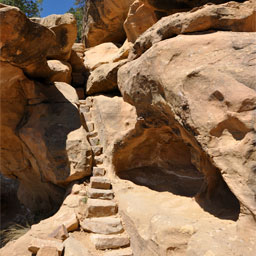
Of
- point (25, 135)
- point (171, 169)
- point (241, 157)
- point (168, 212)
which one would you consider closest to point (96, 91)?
point (25, 135)

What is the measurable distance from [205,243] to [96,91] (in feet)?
15.7

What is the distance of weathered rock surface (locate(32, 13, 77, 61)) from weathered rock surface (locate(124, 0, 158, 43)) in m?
1.65

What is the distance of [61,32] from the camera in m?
6.88

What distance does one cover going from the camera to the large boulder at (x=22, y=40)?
12.1 feet

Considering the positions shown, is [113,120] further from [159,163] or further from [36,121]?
[36,121]

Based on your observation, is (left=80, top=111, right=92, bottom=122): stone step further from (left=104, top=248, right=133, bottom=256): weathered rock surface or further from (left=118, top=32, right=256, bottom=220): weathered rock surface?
(left=104, top=248, right=133, bottom=256): weathered rock surface

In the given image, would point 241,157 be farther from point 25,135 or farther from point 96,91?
point 96,91

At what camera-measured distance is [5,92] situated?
484 cm

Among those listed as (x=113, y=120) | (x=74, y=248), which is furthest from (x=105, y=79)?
(x=74, y=248)

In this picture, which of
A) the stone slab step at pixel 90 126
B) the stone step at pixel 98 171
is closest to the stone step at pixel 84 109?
the stone slab step at pixel 90 126

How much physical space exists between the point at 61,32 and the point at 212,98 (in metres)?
5.72

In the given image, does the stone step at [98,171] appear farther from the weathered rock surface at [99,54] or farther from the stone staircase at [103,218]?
the weathered rock surface at [99,54]

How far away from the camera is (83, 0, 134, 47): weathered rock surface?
864 centimetres

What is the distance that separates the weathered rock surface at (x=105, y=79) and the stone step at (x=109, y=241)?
3.64m
